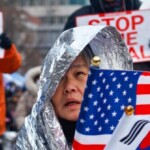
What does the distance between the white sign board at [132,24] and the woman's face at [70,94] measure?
104 inches

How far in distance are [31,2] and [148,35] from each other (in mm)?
89113

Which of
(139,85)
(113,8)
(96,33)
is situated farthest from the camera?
(113,8)

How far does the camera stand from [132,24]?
23.3ft

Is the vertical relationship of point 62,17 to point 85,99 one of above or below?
below

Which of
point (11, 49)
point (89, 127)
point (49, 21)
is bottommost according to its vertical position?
point (49, 21)

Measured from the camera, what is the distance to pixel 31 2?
95688 mm

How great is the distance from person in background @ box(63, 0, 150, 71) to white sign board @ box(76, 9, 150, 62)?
4 centimetres

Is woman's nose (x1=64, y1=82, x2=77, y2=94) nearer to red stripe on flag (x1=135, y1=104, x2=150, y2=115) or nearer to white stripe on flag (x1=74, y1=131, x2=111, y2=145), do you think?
white stripe on flag (x1=74, y1=131, x2=111, y2=145)

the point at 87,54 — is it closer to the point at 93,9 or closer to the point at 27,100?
the point at 93,9

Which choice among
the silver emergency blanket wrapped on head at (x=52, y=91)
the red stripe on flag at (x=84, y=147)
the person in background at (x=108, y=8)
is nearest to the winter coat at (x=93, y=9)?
the person in background at (x=108, y=8)

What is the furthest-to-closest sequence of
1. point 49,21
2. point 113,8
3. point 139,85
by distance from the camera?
point 49,21 < point 113,8 < point 139,85

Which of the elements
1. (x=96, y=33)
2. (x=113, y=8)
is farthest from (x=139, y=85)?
(x=113, y=8)

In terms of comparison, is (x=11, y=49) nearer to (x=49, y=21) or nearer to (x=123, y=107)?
(x=123, y=107)

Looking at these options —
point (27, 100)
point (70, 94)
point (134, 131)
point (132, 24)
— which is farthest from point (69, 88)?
point (27, 100)
